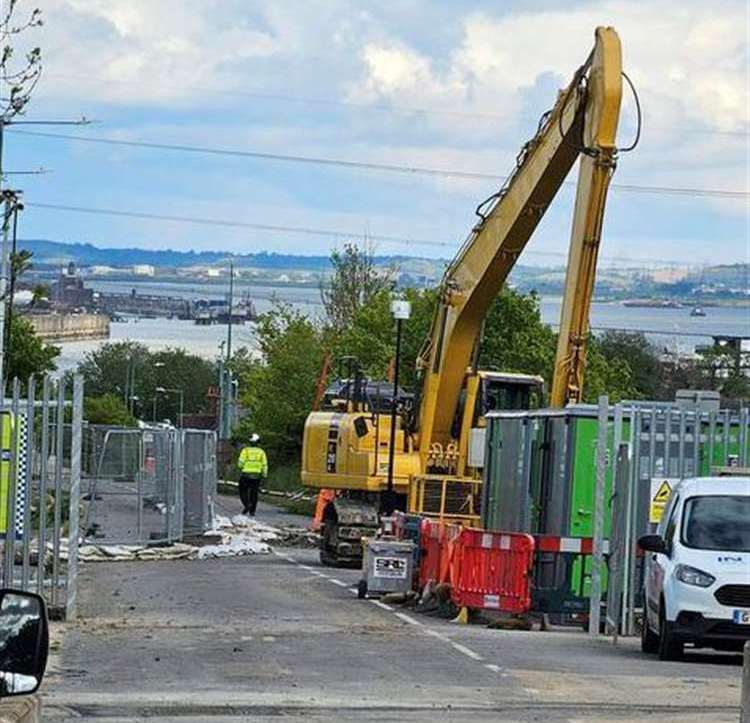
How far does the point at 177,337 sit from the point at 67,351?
40829 mm

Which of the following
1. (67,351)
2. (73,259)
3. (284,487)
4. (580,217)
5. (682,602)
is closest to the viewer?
(682,602)

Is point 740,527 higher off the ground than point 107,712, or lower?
higher

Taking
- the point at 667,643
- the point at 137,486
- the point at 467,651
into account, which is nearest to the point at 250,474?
the point at 137,486

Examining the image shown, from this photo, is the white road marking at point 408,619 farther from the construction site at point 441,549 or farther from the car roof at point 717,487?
the car roof at point 717,487

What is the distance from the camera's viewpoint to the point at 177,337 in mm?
184625

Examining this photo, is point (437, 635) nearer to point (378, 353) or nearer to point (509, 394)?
point (509, 394)

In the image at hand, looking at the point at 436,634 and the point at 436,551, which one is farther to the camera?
the point at 436,551

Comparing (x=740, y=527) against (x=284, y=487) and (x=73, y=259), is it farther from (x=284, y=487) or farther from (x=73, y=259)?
(x=73, y=259)

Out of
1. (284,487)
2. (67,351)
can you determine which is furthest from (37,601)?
(67,351)

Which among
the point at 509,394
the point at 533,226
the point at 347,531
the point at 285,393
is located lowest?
the point at 347,531

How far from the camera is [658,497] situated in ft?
70.0

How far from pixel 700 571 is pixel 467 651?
2.21 m

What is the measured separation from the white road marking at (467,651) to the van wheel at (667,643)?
174cm

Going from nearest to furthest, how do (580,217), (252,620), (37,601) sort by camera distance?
(37,601), (252,620), (580,217)
